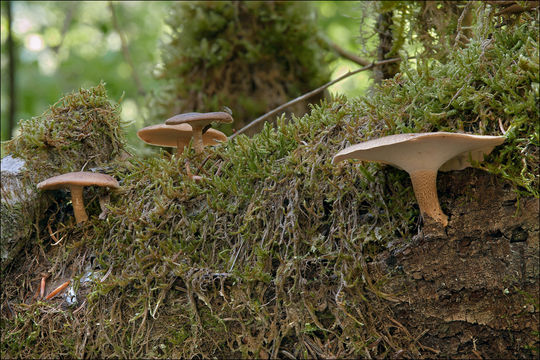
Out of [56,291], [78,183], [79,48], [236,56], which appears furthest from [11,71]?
[79,48]

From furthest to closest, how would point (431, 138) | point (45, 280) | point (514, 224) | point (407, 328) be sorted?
1. point (45, 280)
2. point (407, 328)
3. point (514, 224)
4. point (431, 138)

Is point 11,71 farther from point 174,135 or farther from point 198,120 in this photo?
point 198,120

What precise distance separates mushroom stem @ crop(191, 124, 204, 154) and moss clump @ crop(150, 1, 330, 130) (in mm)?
2478

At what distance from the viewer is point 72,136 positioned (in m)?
2.55

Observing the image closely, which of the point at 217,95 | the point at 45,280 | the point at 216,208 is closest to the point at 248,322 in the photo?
the point at 216,208

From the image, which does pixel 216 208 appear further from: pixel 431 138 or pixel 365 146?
pixel 431 138

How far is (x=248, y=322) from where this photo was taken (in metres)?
1.80

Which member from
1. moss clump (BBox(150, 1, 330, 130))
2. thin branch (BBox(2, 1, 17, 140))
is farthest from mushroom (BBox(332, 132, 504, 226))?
thin branch (BBox(2, 1, 17, 140))

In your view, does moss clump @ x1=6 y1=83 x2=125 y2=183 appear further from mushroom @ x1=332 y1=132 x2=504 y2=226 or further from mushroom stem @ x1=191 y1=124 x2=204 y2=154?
mushroom @ x1=332 y1=132 x2=504 y2=226

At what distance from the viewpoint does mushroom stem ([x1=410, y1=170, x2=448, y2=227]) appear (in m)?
1.59

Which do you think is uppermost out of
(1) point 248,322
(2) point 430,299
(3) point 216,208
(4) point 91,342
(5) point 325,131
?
(5) point 325,131

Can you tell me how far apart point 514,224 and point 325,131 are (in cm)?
94

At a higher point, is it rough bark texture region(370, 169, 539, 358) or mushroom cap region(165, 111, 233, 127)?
mushroom cap region(165, 111, 233, 127)

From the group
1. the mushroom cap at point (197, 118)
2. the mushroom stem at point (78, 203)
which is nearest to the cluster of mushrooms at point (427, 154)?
the mushroom cap at point (197, 118)
